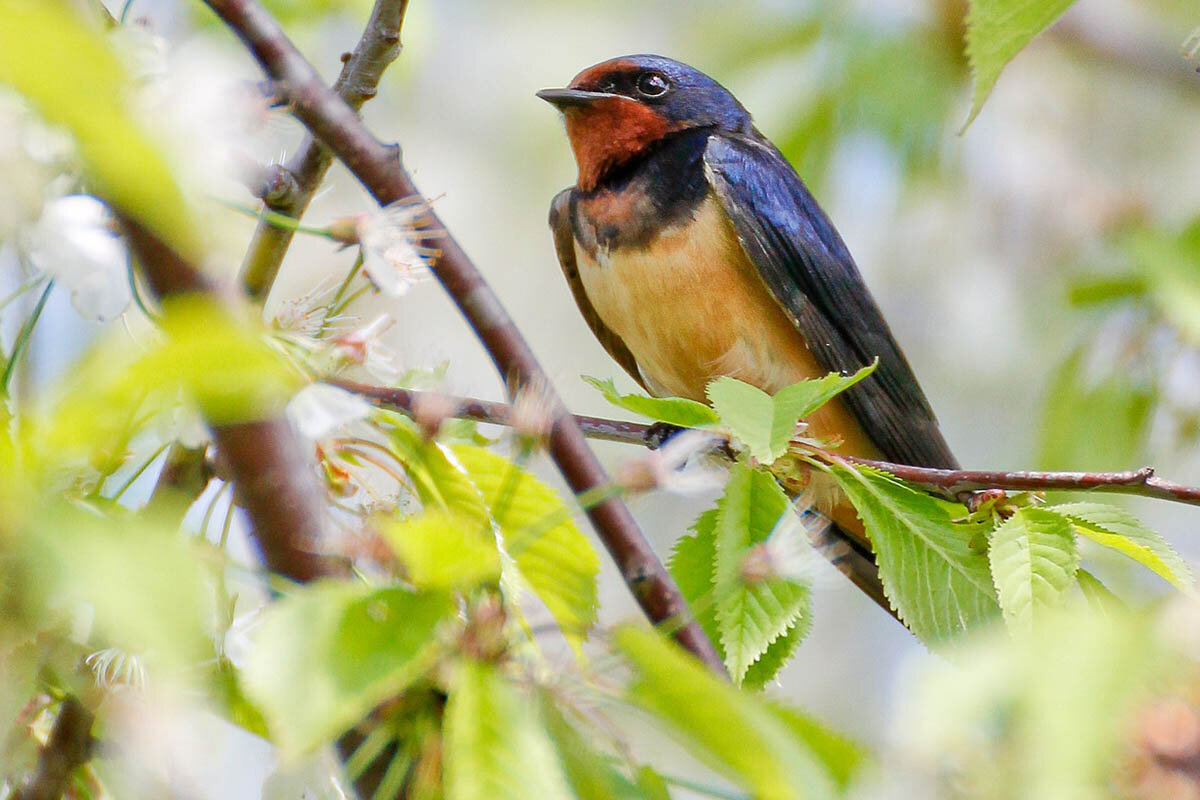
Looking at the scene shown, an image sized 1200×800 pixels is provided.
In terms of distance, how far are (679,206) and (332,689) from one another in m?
2.04

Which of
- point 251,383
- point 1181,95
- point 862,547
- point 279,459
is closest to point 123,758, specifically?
point 279,459

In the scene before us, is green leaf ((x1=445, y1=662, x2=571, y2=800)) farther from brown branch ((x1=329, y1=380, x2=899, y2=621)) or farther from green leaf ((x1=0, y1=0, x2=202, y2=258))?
green leaf ((x1=0, y1=0, x2=202, y2=258))

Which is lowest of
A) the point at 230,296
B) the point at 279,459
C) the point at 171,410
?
the point at 171,410

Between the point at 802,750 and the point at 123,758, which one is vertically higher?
the point at 802,750

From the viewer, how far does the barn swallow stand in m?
2.70

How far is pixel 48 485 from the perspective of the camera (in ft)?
3.14

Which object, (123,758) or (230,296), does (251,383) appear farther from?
(123,758)

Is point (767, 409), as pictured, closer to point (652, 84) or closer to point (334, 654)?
point (334, 654)

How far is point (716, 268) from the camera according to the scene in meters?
2.68

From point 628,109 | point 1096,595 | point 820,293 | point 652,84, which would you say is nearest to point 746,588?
point 1096,595

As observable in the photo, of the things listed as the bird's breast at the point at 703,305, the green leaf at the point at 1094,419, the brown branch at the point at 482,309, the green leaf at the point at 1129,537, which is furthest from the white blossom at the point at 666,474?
the bird's breast at the point at 703,305

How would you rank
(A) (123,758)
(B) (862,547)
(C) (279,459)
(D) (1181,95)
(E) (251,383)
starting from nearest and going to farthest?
(E) (251,383) → (C) (279,459) → (A) (123,758) → (B) (862,547) → (D) (1181,95)

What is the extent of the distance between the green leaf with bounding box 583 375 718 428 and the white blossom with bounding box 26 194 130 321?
0.46 meters

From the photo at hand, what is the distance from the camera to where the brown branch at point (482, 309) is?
98cm
